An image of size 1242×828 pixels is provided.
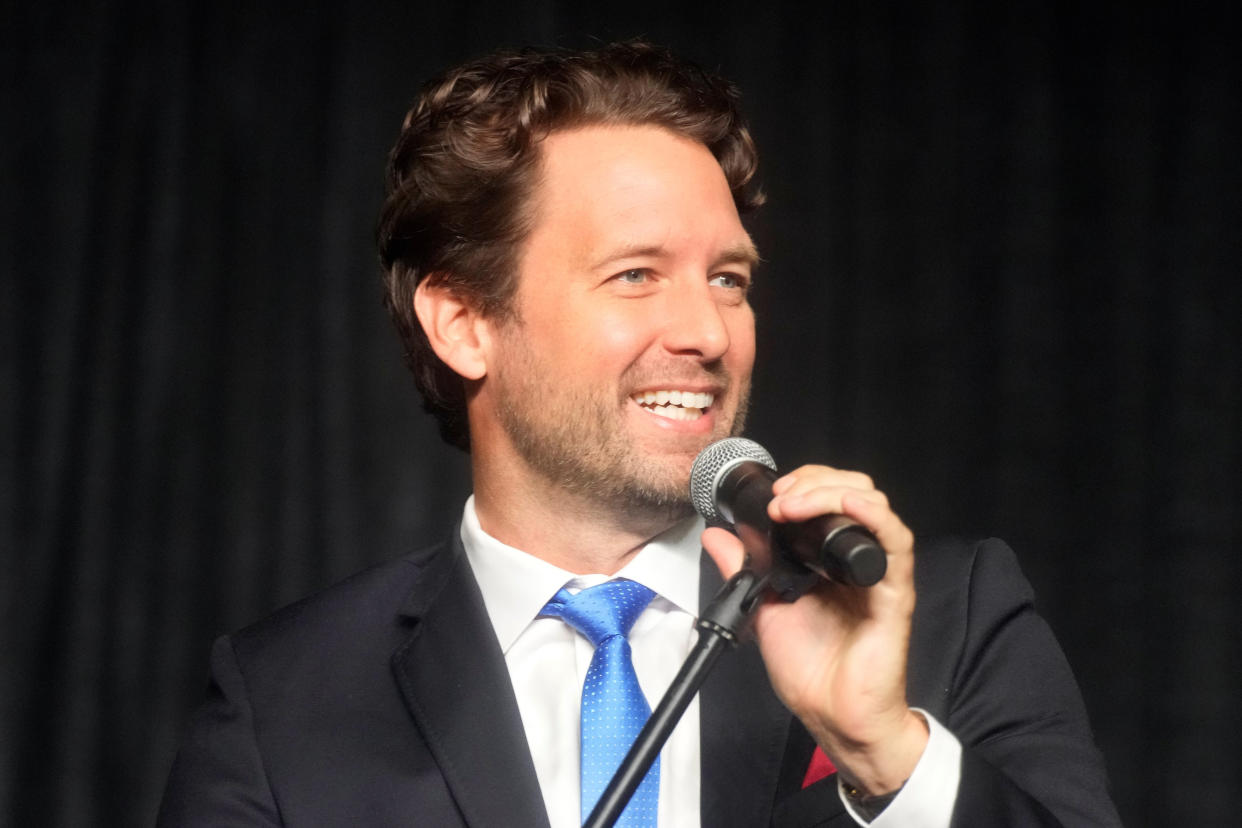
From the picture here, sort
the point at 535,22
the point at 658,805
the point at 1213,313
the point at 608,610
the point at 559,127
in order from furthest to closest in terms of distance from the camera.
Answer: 1. the point at 535,22
2. the point at 1213,313
3. the point at 559,127
4. the point at 608,610
5. the point at 658,805

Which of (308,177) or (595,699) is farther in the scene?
(308,177)

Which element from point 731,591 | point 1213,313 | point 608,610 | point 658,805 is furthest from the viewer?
point 1213,313

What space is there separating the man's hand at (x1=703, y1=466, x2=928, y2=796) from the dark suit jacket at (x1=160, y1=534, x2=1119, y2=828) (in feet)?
0.56

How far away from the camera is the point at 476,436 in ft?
7.00

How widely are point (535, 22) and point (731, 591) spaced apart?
1898 millimetres

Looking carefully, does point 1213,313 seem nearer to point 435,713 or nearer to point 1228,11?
point 1228,11

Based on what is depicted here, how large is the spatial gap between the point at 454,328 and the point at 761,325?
0.84 meters

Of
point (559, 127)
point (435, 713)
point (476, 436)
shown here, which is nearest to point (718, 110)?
point (559, 127)

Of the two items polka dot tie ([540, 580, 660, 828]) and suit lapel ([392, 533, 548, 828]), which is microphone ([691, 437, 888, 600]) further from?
suit lapel ([392, 533, 548, 828])

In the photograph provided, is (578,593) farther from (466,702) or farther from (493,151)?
(493,151)

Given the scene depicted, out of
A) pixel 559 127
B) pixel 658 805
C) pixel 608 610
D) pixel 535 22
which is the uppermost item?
pixel 535 22

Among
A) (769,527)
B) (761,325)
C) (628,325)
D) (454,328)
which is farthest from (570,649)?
(761,325)

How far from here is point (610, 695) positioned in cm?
177

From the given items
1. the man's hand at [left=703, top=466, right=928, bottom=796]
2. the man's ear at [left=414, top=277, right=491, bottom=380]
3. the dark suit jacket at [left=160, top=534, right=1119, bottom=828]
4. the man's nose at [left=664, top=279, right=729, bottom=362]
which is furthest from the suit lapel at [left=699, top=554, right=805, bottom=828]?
the man's ear at [left=414, top=277, right=491, bottom=380]
